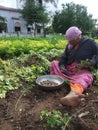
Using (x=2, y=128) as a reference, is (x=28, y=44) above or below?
above

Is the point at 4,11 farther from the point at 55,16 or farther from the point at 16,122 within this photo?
the point at 16,122

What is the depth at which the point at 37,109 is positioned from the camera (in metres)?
3.19

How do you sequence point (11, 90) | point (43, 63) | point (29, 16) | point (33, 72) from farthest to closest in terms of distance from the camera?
point (29, 16)
point (43, 63)
point (33, 72)
point (11, 90)

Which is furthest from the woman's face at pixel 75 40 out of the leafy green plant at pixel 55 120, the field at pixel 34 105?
the leafy green plant at pixel 55 120

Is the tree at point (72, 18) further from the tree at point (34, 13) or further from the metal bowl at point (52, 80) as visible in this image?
the metal bowl at point (52, 80)

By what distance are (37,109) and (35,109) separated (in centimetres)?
3

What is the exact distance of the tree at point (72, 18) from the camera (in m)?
29.3

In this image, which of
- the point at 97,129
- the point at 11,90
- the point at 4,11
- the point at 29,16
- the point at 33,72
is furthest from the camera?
the point at 4,11

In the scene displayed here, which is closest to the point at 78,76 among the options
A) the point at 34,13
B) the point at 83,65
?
the point at 83,65

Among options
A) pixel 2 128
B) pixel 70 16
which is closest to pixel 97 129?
pixel 2 128

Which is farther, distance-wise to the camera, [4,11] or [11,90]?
[4,11]

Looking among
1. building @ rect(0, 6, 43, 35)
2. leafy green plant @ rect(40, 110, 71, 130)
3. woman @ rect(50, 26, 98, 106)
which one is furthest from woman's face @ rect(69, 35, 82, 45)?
building @ rect(0, 6, 43, 35)

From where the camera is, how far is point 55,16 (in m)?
30.4

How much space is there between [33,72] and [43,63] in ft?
1.69
